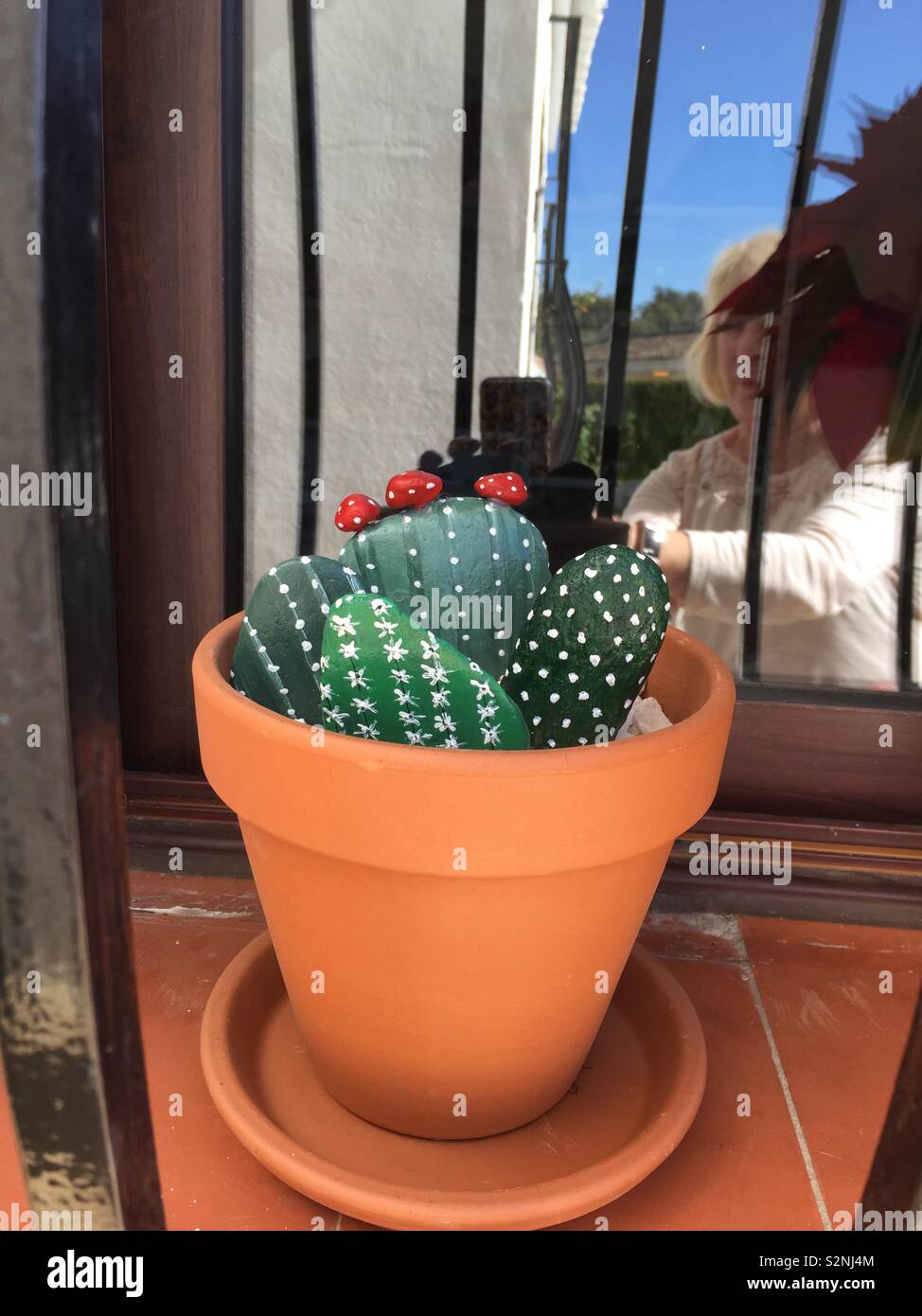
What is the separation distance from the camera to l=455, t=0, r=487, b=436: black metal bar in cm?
79

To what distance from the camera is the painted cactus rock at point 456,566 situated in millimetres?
566

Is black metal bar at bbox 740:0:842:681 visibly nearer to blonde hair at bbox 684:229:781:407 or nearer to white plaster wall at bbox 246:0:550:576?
blonde hair at bbox 684:229:781:407

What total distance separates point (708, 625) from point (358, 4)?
62cm

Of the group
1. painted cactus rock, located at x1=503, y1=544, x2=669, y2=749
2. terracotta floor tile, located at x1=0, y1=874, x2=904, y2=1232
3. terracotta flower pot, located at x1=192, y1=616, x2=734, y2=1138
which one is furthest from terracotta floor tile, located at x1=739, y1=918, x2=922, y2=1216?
painted cactus rock, located at x1=503, y1=544, x2=669, y2=749

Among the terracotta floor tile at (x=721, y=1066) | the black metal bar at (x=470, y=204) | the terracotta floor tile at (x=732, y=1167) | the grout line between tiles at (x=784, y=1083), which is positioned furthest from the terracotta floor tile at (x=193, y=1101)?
the black metal bar at (x=470, y=204)

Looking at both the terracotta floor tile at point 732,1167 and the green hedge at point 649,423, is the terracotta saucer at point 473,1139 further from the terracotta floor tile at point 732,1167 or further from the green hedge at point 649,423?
the green hedge at point 649,423

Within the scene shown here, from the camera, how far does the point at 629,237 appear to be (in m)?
0.83

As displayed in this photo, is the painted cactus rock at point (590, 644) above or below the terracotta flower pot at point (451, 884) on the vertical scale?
above

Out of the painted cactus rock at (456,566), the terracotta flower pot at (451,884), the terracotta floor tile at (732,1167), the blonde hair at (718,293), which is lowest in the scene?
the terracotta floor tile at (732,1167)

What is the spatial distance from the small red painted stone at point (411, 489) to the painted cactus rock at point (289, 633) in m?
0.06

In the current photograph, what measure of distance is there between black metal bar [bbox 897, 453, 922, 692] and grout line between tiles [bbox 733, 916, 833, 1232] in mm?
285

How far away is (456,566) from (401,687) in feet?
0.37

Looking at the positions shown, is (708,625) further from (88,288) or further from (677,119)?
(88,288)
